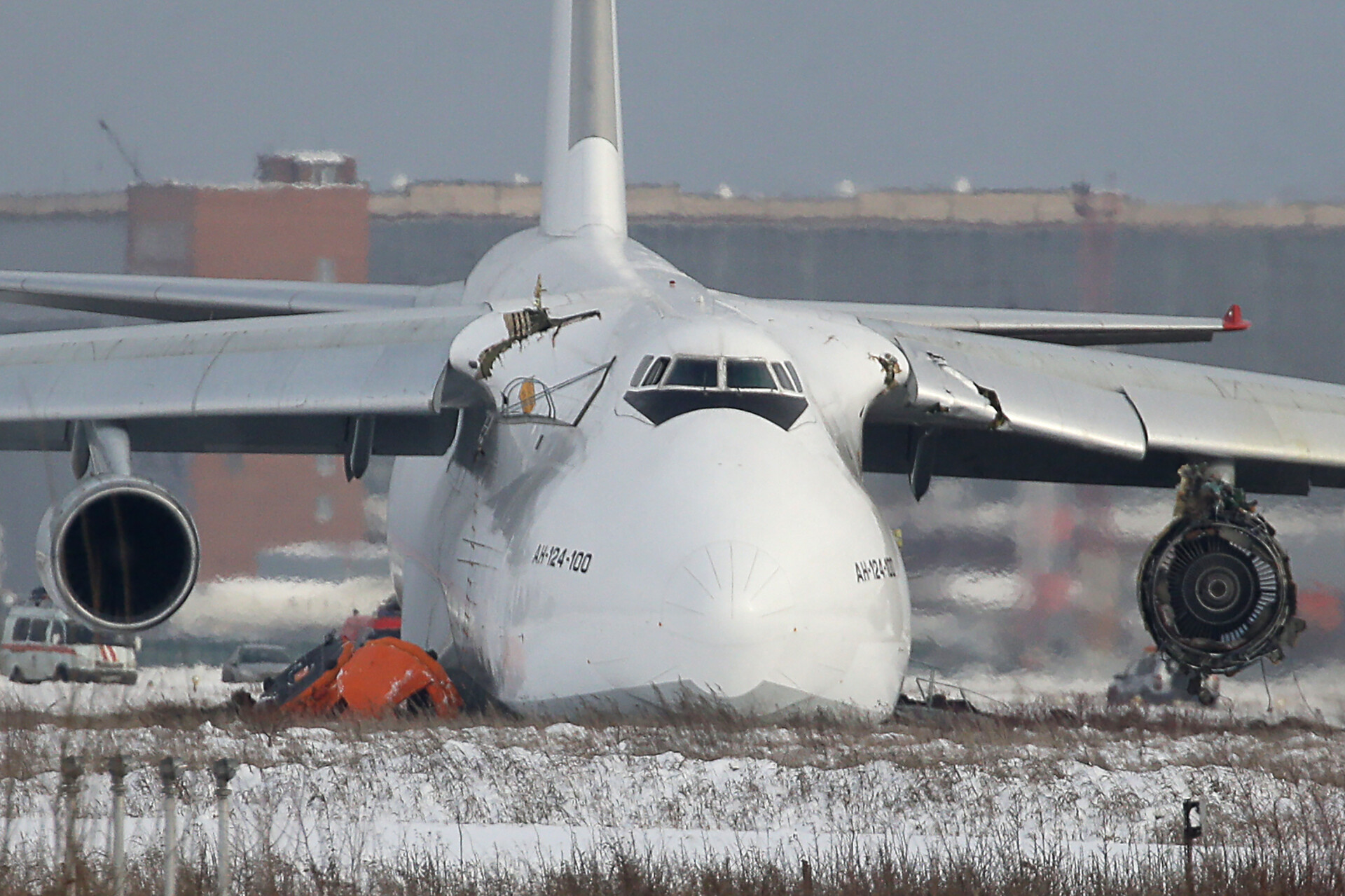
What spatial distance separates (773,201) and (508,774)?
15.9 m

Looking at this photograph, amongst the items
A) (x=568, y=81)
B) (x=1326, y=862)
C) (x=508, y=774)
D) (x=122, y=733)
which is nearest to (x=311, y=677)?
(x=122, y=733)

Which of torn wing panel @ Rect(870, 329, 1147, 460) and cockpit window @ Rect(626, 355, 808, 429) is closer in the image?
cockpit window @ Rect(626, 355, 808, 429)

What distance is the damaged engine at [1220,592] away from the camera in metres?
14.0

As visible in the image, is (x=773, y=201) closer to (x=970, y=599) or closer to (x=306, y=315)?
(x=970, y=599)

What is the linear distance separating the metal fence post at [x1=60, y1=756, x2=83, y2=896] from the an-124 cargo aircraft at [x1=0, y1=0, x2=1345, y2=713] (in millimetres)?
4207

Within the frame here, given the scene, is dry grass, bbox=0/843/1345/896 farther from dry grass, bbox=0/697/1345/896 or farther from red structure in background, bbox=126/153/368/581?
red structure in background, bbox=126/153/368/581

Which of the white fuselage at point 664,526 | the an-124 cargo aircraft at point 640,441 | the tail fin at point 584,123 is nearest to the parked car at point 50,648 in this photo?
the an-124 cargo aircraft at point 640,441

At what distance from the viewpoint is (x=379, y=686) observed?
43.9 ft

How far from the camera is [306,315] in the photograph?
1452 cm

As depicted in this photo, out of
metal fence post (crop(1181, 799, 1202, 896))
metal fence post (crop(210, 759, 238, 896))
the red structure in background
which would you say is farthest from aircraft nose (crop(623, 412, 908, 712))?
the red structure in background

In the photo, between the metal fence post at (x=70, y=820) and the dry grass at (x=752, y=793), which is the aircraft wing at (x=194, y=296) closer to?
the dry grass at (x=752, y=793)

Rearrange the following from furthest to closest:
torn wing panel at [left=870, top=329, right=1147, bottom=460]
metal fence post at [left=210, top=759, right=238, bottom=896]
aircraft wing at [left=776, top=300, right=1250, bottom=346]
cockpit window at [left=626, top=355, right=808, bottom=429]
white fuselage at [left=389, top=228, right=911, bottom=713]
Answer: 1. aircraft wing at [left=776, top=300, right=1250, bottom=346]
2. torn wing panel at [left=870, top=329, right=1147, bottom=460]
3. cockpit window at [left=626, top=355, right=808, bottom=429]
4. white fuselage at [left=389, top=228, right=911, bottom=713]
5. metal fence post at [left=210, top=759, right=238, bottom=896]

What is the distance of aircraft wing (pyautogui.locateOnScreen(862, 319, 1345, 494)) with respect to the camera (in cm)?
1374

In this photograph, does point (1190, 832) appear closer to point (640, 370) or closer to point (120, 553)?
point (640, 370)
